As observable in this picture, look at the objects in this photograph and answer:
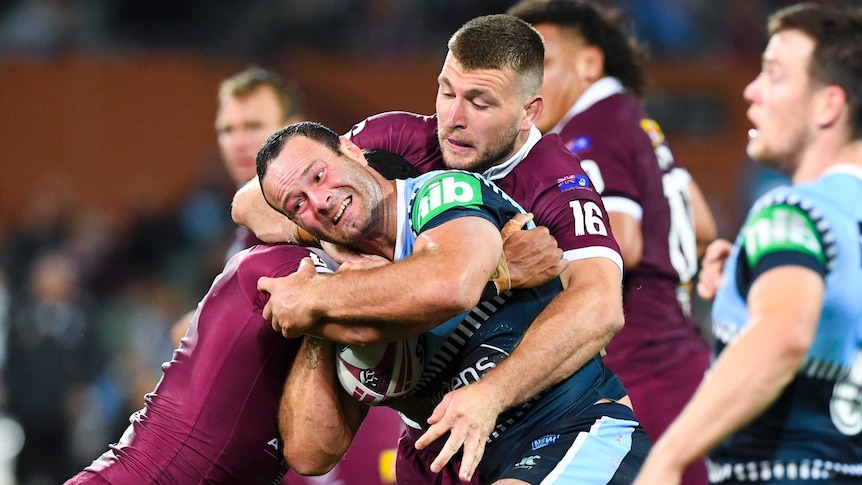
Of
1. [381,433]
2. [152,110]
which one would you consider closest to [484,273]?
[381,433]

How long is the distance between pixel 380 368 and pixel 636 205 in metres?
1.94

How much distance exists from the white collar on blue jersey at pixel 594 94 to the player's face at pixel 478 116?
1485mm

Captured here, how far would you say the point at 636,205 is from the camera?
4949mm

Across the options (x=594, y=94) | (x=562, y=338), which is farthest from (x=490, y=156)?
(x=594, y=94)

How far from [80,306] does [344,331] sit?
29.6ft

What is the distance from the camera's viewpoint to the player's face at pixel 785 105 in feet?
9.21

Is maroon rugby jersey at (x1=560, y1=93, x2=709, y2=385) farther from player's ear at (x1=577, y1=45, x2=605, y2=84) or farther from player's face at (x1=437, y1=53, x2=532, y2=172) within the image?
player's face at (x1=437, y1=53, x2=532, y2=172)

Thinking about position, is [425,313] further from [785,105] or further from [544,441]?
[785,105]

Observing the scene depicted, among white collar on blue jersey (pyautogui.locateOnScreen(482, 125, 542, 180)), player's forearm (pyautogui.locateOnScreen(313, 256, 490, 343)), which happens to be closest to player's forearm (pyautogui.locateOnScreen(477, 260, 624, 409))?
player's forearm (pyautogui.locateOnScreen(313, 256, 490, 343))

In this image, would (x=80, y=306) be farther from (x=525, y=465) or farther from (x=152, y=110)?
(x=525, y=465)

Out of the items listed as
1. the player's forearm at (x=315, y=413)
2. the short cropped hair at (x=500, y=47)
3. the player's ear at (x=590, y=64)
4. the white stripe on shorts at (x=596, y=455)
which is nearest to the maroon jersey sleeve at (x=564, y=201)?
the short cropped hair at (x=500, y=47)

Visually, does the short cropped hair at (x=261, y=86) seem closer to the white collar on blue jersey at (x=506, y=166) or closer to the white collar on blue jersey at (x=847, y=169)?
the white collar on blue jersey at (x=506, y=166)

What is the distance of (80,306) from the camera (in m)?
11.6

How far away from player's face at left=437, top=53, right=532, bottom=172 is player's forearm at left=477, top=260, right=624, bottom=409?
485 mm
